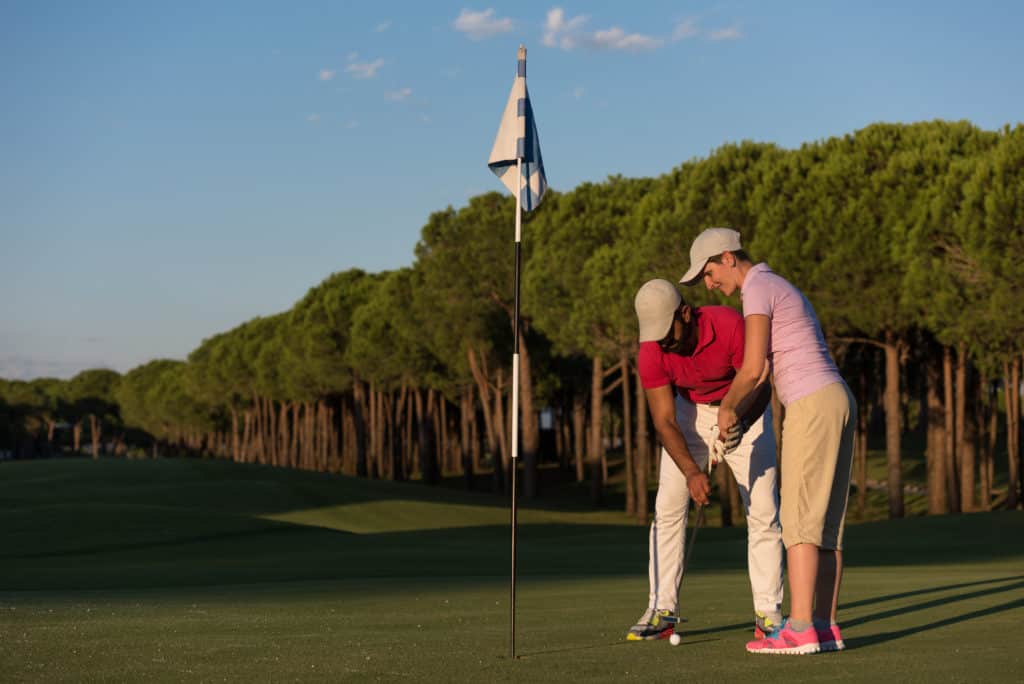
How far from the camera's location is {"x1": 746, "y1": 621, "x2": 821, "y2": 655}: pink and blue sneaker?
7258 mm

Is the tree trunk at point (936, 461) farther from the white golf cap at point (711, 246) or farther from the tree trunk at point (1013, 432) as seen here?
the white golf cap at point (711, 246)

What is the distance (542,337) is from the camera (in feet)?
191

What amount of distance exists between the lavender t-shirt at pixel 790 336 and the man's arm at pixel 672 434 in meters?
0.83

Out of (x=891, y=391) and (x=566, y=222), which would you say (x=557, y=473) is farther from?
(x=891, y=391)

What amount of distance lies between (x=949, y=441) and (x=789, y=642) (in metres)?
33.9

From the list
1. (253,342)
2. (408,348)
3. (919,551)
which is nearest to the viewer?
(919,551)

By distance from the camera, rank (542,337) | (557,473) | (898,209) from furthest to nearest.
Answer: (557,473), (542,337), (898,209)

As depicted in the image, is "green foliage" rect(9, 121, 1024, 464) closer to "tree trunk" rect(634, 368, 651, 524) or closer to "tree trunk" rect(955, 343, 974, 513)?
"tree trunk" rect(955, 343, 974, 513)

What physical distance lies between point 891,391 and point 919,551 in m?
10.4


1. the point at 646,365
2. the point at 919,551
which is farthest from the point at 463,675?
the point at 919,551

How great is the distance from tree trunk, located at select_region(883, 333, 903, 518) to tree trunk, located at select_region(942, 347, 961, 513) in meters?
1.51

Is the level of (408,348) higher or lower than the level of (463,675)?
higher

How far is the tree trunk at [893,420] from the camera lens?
36.2 meters

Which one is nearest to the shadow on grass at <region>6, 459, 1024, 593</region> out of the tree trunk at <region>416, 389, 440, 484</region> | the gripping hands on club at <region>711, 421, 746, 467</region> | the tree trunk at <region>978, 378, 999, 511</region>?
the gripping hands on club at <region>711, 421, 746, 467</region>
